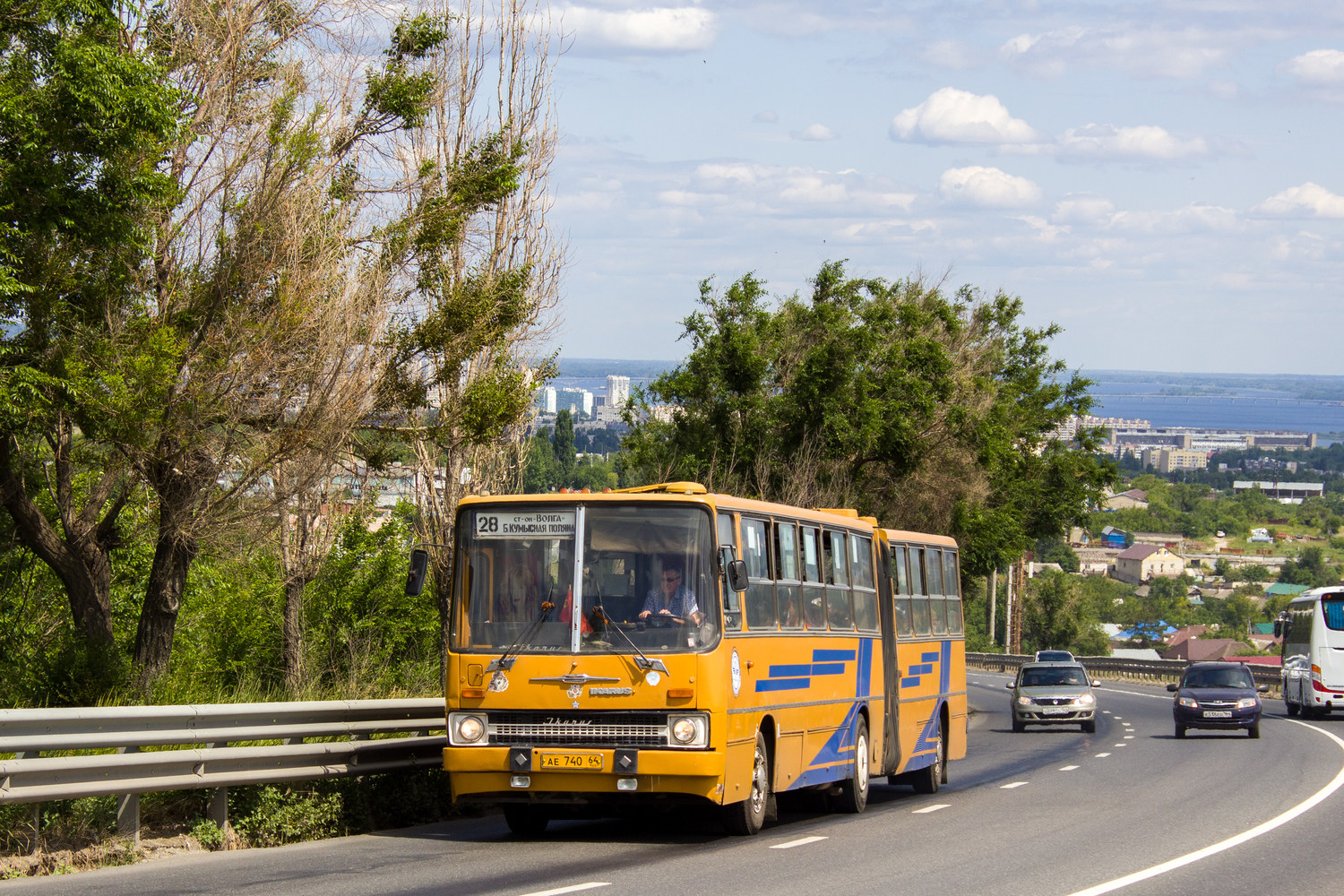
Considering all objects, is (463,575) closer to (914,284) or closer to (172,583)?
(172,583)

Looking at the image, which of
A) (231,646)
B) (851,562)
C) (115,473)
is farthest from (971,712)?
(115,473)

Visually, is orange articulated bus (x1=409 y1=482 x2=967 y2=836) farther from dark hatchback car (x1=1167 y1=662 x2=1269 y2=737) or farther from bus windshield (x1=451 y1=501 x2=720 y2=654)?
dark hatchback car (x1=1167 y1=662 x2=1269 y2=737)

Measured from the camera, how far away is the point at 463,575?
A: 43.4ft

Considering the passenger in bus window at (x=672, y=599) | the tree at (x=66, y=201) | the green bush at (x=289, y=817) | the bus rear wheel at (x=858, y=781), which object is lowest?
the bus rear wheel at (x=858, y=781)

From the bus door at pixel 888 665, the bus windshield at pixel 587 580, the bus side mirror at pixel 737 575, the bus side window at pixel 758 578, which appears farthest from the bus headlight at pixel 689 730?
the bus door at pixel 888 665

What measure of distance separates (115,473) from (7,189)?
423 cm

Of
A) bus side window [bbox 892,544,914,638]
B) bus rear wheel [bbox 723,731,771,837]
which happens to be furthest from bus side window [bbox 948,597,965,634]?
bus rear wheel [bbox 723,731,771,837]

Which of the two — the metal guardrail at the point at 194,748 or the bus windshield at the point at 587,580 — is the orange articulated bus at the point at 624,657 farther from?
the metal guardrail at the point at 194,748

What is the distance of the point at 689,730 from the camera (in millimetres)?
12375

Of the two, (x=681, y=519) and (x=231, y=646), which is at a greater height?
(x=681, y=519)

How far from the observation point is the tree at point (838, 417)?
38.3 m

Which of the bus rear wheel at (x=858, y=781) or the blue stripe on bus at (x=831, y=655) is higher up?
the blue stripe on bus at (x=831, y=655)

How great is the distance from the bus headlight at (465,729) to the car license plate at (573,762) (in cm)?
58

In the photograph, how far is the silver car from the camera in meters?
35.9
